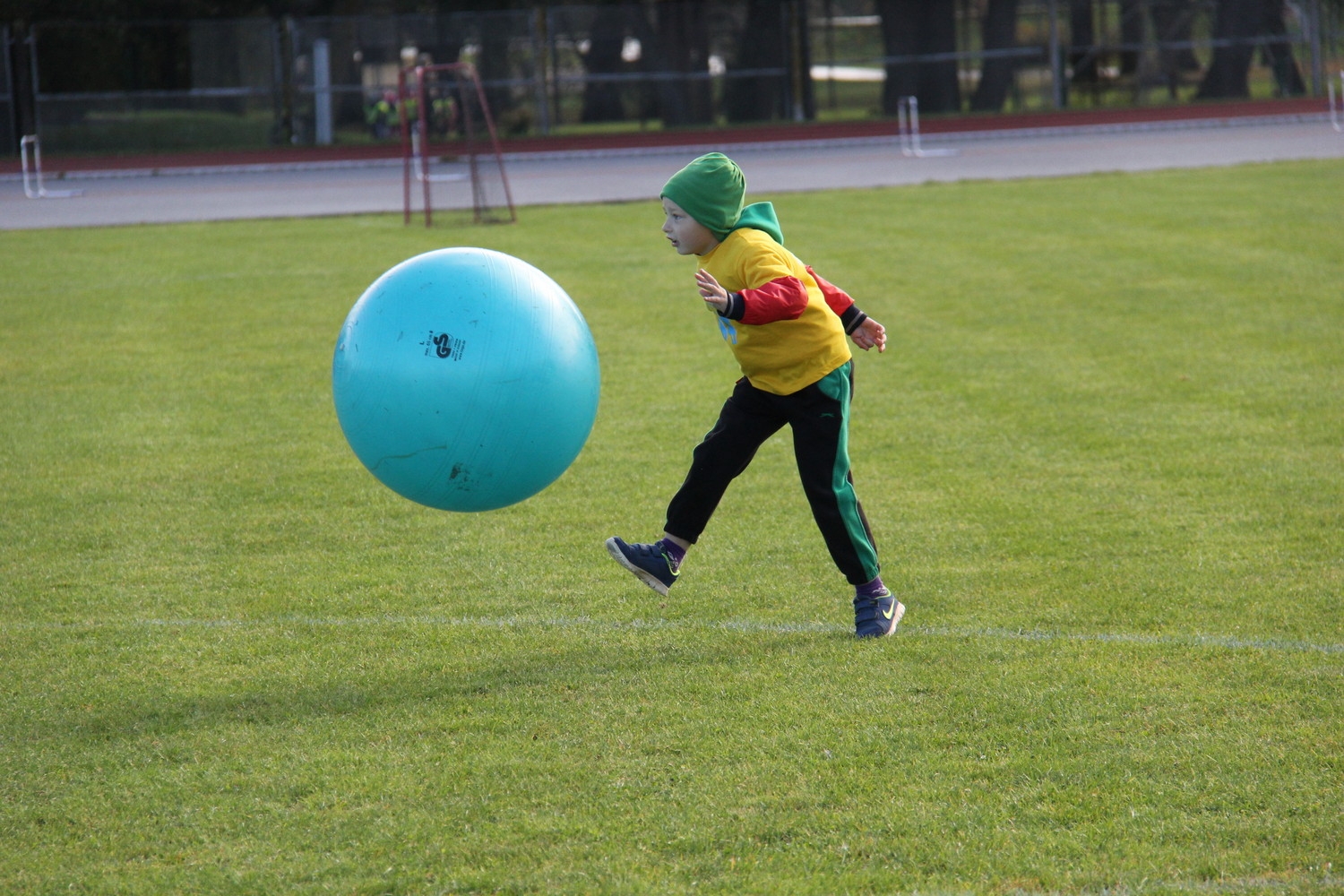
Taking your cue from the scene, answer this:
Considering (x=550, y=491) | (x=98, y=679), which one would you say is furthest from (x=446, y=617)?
(x=550, y=491)

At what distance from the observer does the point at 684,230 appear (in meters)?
4.81

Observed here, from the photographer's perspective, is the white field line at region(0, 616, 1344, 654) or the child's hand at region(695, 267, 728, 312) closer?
the child's hand at region(695, 267, 728, 312)

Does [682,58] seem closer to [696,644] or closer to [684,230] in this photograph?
[684,230]

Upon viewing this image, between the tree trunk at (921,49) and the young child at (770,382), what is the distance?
110ft

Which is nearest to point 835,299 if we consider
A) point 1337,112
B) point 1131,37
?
point 1337,112

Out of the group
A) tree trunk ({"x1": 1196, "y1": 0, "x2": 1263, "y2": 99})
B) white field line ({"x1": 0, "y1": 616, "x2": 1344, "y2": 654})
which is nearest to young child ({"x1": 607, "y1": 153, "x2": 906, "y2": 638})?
white field line ({"x1": 0, "y1": 616, "x2": 1344, "y2": 654})

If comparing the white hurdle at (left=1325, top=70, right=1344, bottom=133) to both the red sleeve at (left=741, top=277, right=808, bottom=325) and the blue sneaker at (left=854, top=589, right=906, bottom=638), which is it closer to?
the blue sneaker at (left=854, top=589, right=906, bottom=638)

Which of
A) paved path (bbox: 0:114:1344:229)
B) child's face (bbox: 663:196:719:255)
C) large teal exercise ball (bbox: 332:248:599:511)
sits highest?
paved path (bbox: 0:114:1344:229)

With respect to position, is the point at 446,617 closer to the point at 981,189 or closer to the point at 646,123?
the point at 981,189

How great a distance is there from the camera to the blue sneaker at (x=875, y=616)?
4910 mm

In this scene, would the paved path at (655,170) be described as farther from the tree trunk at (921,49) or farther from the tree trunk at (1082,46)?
the tree trunk at (921,49)

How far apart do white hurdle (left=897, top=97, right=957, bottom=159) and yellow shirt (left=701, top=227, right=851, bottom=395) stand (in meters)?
24.7

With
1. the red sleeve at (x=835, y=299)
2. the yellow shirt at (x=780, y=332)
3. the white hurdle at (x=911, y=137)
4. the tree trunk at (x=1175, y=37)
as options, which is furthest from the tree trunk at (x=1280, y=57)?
the yellow shirt at (x=780, y=332)

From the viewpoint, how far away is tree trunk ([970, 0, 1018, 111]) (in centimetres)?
3669
